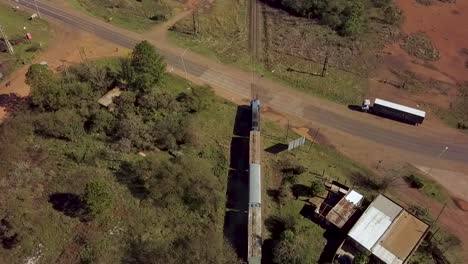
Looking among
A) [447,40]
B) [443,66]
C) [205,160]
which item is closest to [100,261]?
[205,160]

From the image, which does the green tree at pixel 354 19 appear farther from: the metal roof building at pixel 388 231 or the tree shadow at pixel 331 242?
the tree shadow at pixel 331 242

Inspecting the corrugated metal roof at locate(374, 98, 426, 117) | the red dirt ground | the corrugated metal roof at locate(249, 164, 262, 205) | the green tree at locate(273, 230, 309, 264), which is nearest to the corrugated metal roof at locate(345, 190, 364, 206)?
the green tree at locate(273, 230, 309, 264)

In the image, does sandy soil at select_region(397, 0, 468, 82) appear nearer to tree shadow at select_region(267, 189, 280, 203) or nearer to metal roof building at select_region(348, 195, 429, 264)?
metal roof building at select_region(348, 195, 429, 264)

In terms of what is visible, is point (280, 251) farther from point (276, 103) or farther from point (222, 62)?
point (222, 62)

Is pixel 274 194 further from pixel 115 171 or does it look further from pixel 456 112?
pixel 456 112

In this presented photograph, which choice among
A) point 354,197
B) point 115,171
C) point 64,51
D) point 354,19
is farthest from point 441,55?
point 64,51

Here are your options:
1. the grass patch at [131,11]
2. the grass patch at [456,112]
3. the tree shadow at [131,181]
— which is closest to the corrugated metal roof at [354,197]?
the grass patch at [456,112]
